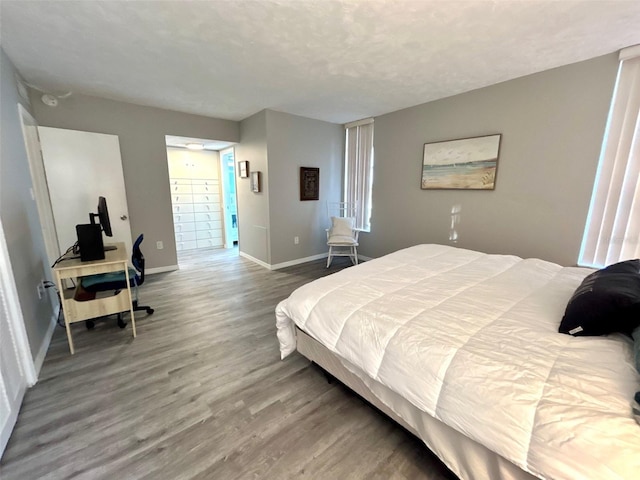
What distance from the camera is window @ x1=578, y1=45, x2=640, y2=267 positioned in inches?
85.4

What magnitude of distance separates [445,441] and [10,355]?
2.41 m

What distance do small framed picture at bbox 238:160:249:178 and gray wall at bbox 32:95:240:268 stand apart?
52cm

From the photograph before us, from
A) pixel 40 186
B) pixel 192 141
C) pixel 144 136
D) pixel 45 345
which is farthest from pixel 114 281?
pixel 192 141

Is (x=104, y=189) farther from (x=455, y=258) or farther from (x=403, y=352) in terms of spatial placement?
(x=455, y=258)

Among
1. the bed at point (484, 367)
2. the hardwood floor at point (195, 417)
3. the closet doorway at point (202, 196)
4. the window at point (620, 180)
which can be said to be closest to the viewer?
the bed at point (484, 367)

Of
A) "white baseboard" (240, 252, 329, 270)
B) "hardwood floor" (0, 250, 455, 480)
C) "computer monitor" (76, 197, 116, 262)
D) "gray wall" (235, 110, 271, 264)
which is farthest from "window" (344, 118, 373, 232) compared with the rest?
"computer monitor" (76, 197, 116, 262)

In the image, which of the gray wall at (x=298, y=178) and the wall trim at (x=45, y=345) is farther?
the gray wall at (x=298, y=178)

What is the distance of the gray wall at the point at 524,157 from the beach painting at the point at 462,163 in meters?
0.08

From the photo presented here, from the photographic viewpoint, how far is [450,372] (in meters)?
1.00

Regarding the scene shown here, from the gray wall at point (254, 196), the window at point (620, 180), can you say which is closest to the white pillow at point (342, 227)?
the gray wall at point (254, 196)

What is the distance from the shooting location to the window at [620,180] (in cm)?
217

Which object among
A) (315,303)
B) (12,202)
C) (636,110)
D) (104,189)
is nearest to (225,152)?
(104,189)

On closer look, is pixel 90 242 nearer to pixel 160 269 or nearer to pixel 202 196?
pixel 160 269

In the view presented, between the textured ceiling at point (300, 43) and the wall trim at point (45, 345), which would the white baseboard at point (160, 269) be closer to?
the wall trim at point (45, 345)
